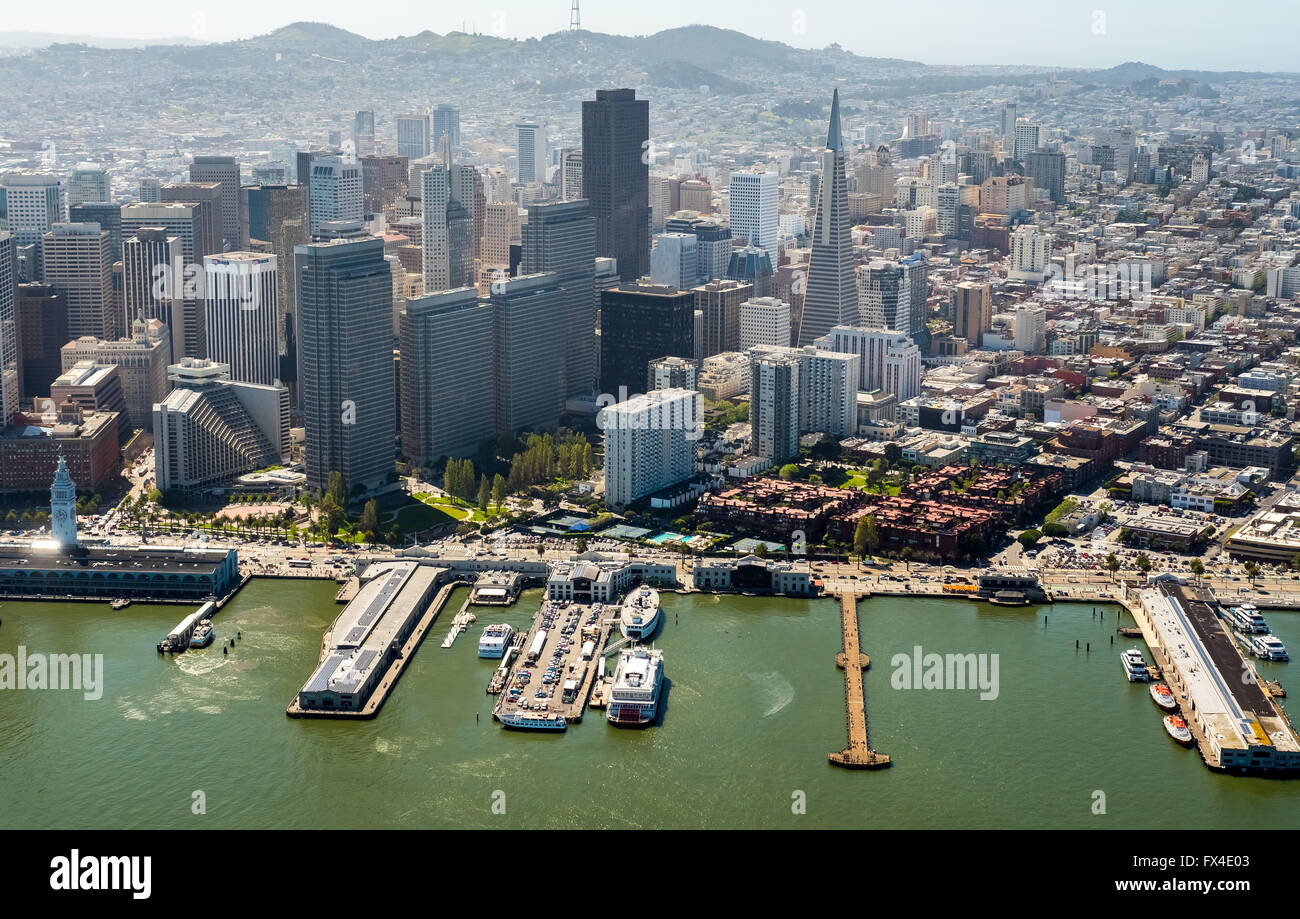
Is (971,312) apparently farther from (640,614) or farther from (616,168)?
(640,614)

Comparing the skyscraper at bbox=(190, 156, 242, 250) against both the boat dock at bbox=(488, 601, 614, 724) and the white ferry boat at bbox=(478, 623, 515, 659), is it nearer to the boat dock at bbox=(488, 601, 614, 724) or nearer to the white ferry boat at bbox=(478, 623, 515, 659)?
the boat dock at bbox=(488, 601, 614, 724)

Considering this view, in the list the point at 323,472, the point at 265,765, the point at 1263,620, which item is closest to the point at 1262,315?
the point at 1263,620

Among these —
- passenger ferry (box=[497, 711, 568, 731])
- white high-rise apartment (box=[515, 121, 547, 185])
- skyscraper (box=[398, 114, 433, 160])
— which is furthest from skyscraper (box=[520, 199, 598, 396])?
skyscraper (box=[398, 114, 433, 160])

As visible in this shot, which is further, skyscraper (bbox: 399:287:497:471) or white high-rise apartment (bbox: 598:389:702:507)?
skyscraper (bbox: 399:287:497:471)

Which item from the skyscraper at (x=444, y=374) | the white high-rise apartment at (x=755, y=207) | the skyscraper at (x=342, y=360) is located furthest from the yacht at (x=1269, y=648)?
the white high-rise apartment at (x=755, y=207)

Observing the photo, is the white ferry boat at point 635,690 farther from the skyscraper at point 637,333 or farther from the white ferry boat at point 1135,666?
the skyscraper at point 637,333

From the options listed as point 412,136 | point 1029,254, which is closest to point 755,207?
point 1029,254

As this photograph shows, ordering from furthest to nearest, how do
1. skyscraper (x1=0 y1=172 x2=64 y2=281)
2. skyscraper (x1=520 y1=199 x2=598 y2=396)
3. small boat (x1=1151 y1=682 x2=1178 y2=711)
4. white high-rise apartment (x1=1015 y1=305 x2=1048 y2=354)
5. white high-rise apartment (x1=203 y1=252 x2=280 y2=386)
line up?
skyscraper (x1=0 y1=172 x2=64 y2=281) < white high-rise apartment (x1=1015 y1=305 x2=1048 y2=354) < skyscraper (x1=520 y1=199 x2=598 y2=396) < white high-rise apartment (x1=203 y1=252 x2=280 y2=386) < small boat (x1=1151 y1=682 x2=1178 y2=711)
